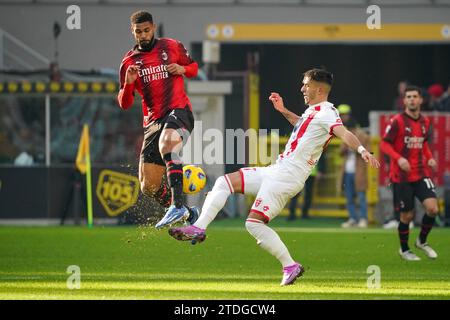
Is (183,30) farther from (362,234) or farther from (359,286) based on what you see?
(359,286)

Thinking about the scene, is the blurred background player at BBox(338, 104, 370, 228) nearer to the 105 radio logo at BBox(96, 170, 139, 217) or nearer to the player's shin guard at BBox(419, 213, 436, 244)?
the 105 radio logo at BBox(96, 170, 139, 217)

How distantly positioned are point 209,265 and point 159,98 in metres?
2.28

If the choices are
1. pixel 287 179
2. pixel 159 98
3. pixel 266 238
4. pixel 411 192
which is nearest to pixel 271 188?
pixel 287 179

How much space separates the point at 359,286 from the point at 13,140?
541 inches

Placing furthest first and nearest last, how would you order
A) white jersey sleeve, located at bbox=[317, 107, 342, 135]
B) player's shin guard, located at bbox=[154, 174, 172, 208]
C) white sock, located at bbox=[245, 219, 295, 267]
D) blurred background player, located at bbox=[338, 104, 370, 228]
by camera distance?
blurred background player, located at bbox=[338, 104, 370, 228], player's shin guard, located at bbox=[154, 174, 172, 208], white sock, located at bbox=[245, 219, 295, 267], white jersey sleeve, located at bbox=[317, 107, 342, 135]

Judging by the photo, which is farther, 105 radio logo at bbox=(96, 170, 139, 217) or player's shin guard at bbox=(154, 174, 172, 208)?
105 radio logo at bbox=(96, 170, 139, 217)

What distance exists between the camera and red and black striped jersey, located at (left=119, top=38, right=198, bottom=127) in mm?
13789

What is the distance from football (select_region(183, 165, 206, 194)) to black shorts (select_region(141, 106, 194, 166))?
0.37 metres

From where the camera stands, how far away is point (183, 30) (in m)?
31.1

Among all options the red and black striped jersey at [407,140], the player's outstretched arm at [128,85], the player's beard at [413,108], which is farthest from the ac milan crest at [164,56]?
the player's beard at [413,108]

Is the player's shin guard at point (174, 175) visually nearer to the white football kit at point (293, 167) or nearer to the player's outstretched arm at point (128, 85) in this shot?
the player's outstretched arm at point (128, 85)

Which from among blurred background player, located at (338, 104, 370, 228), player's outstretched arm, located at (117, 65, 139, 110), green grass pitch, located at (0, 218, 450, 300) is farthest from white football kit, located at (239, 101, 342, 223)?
blurred background player, located at (338, 104, 370, 228)

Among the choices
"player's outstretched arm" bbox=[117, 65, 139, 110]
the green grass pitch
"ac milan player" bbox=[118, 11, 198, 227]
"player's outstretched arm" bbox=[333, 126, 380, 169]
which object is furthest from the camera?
"ac milan player" bbox=[118, 11, 198, 227]
